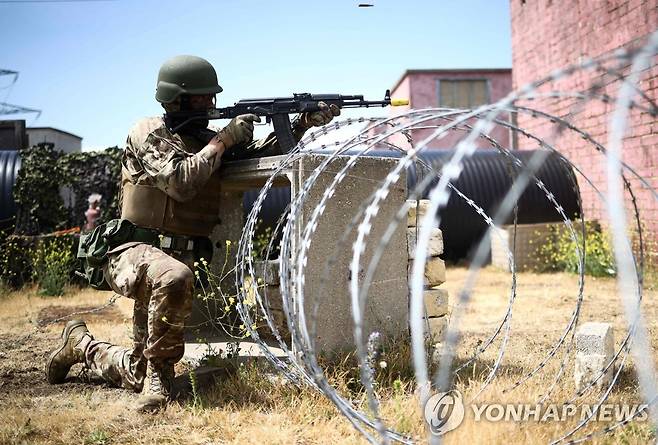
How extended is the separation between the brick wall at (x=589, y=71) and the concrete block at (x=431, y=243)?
2.43 meters

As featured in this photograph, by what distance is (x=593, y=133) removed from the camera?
9516 millimetres

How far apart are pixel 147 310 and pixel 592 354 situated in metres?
2.57

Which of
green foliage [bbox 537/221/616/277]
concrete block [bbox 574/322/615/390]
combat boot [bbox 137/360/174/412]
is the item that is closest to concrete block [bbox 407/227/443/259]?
concrete block [bbox 574/322/615/390]

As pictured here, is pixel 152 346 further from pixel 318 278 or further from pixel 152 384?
pixel 318 278

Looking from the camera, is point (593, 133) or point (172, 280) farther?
point (593, 133)

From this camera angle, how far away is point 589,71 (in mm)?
9469

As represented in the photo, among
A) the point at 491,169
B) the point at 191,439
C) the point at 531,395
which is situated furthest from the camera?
the point at 491,169

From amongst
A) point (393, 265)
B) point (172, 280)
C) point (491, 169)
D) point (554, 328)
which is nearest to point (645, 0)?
point (491, 169)

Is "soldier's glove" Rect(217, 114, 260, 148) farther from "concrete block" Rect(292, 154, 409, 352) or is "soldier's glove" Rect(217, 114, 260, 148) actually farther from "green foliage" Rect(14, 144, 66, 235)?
"green foliage" Rect(14, 144, 66, 235)

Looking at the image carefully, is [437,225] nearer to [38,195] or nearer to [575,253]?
[575,253]

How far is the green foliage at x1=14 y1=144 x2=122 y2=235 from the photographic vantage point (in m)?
8.78

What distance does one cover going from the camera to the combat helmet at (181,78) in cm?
392

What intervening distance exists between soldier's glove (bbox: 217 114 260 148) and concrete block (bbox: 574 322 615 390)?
92.0 inches

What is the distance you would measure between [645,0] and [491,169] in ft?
12.8
